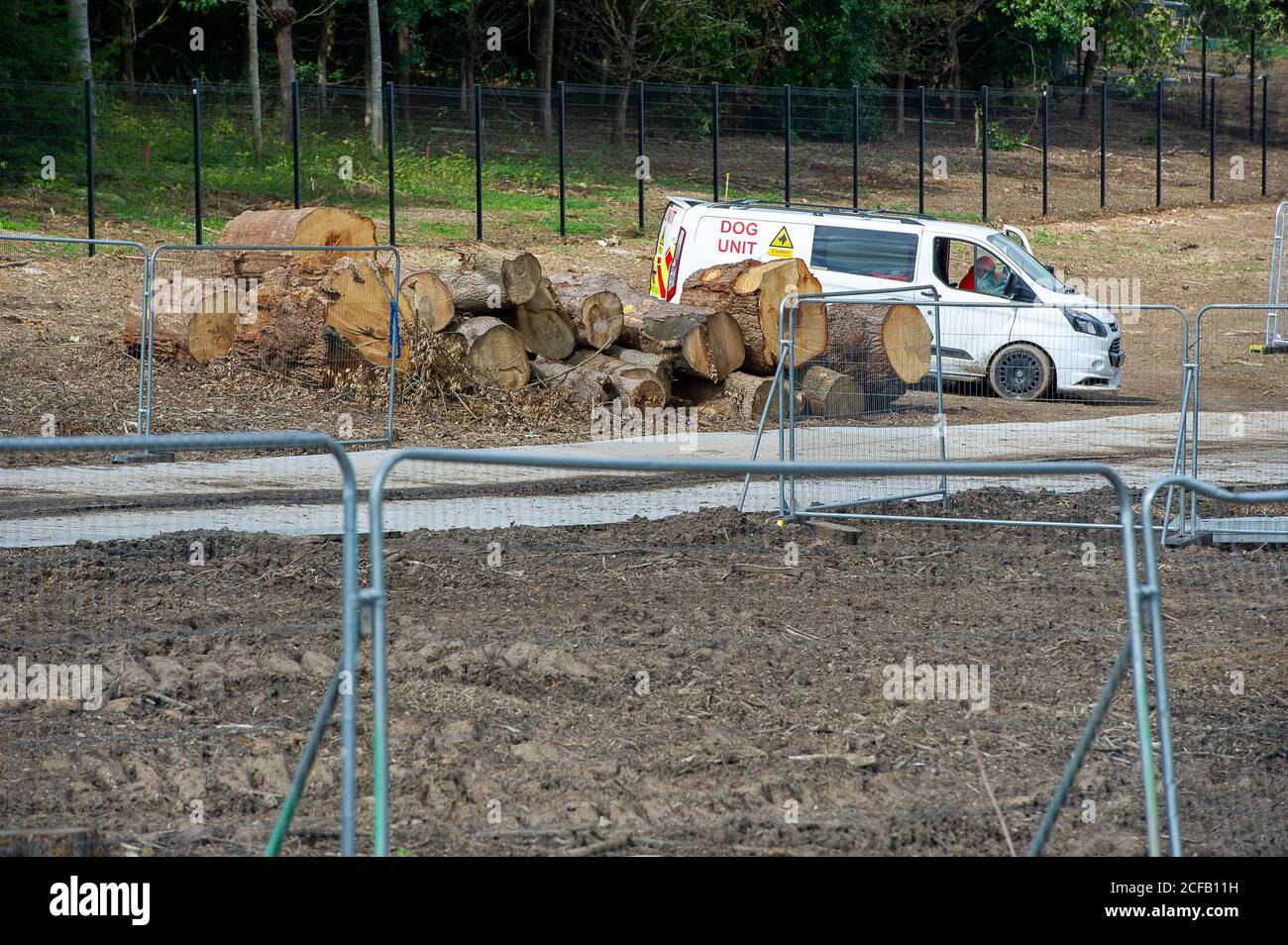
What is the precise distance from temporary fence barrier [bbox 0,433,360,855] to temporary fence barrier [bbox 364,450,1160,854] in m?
0.38

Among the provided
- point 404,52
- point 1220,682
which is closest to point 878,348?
point 1220,682

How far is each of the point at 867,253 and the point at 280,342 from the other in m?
6.87

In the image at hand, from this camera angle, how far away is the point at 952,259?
1608 centimetres

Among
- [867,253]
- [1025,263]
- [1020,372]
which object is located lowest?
[1020,372]

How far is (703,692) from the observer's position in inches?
233

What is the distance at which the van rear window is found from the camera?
617 inches

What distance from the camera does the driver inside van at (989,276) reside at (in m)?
15.5

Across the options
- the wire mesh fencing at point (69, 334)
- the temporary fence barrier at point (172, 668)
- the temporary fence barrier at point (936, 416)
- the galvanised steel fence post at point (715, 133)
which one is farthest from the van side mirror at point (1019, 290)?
the galvanised steel fence post at point (715, 133)

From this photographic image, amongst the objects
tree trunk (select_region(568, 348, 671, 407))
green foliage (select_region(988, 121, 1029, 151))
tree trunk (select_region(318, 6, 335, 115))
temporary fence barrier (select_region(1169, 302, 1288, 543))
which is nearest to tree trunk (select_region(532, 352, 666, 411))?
tree trunk (select_region(568, 348, 671, 407))

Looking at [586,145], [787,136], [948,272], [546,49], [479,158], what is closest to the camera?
[948,272]

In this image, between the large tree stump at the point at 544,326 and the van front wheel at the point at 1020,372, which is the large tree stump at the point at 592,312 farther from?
the van front wheel at the point at 1020,372

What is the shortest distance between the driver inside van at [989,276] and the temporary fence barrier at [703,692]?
7.87 metres

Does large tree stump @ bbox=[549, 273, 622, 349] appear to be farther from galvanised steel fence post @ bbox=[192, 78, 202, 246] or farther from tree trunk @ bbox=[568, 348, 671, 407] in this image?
galvanised steel fence post @ bbox=[192, 78, 202, 246]

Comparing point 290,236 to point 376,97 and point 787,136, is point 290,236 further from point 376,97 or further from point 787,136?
point 787,136
